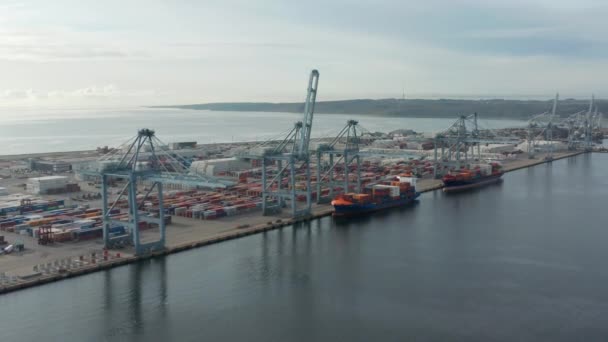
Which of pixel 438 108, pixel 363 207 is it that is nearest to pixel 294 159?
pixel 363 207

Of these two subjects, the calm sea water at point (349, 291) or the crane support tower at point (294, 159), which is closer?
the calm sea water at point (349, 291)

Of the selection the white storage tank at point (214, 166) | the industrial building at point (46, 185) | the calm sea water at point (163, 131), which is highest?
the calm sea water at point (163, 131)

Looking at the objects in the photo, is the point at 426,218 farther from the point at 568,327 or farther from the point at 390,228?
the point at 568,327

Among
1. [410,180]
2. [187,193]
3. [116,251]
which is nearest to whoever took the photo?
[116,251]

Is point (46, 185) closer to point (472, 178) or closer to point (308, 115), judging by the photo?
point (308, 115)

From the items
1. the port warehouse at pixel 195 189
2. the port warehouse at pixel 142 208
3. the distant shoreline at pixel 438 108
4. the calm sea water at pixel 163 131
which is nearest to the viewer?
the port warehouse at pixel 142 208

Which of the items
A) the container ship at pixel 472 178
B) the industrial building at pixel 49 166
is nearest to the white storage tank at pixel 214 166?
the industrial building at pixel 49 166

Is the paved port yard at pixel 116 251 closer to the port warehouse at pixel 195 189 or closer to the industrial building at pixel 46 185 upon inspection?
the port warehouse at pixel 195 189
